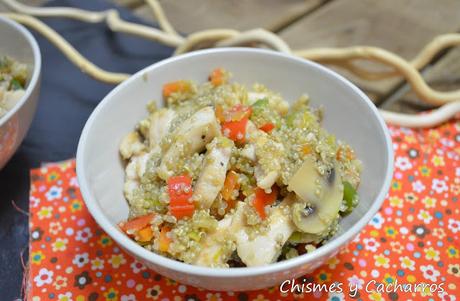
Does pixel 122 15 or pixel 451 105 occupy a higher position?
pixel 122 15

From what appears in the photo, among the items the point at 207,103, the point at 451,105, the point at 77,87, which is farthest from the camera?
the point at 77,87

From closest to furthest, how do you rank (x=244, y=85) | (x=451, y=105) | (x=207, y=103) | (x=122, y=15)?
(x=207, y=103) < (x=244, y=85) < (x=451, y=105) < (x=122, y=15)

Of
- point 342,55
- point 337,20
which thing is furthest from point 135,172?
point 337,20

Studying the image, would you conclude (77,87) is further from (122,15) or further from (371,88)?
Result: (371,88)

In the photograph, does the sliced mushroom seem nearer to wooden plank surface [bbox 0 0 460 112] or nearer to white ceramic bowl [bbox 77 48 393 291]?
white ceramic bowl [bbox 77 48 393 291]

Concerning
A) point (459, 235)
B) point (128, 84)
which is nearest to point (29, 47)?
point (128, 84)

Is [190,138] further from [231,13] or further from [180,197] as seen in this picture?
[231,13]

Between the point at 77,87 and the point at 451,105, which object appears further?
the point at 77,87
